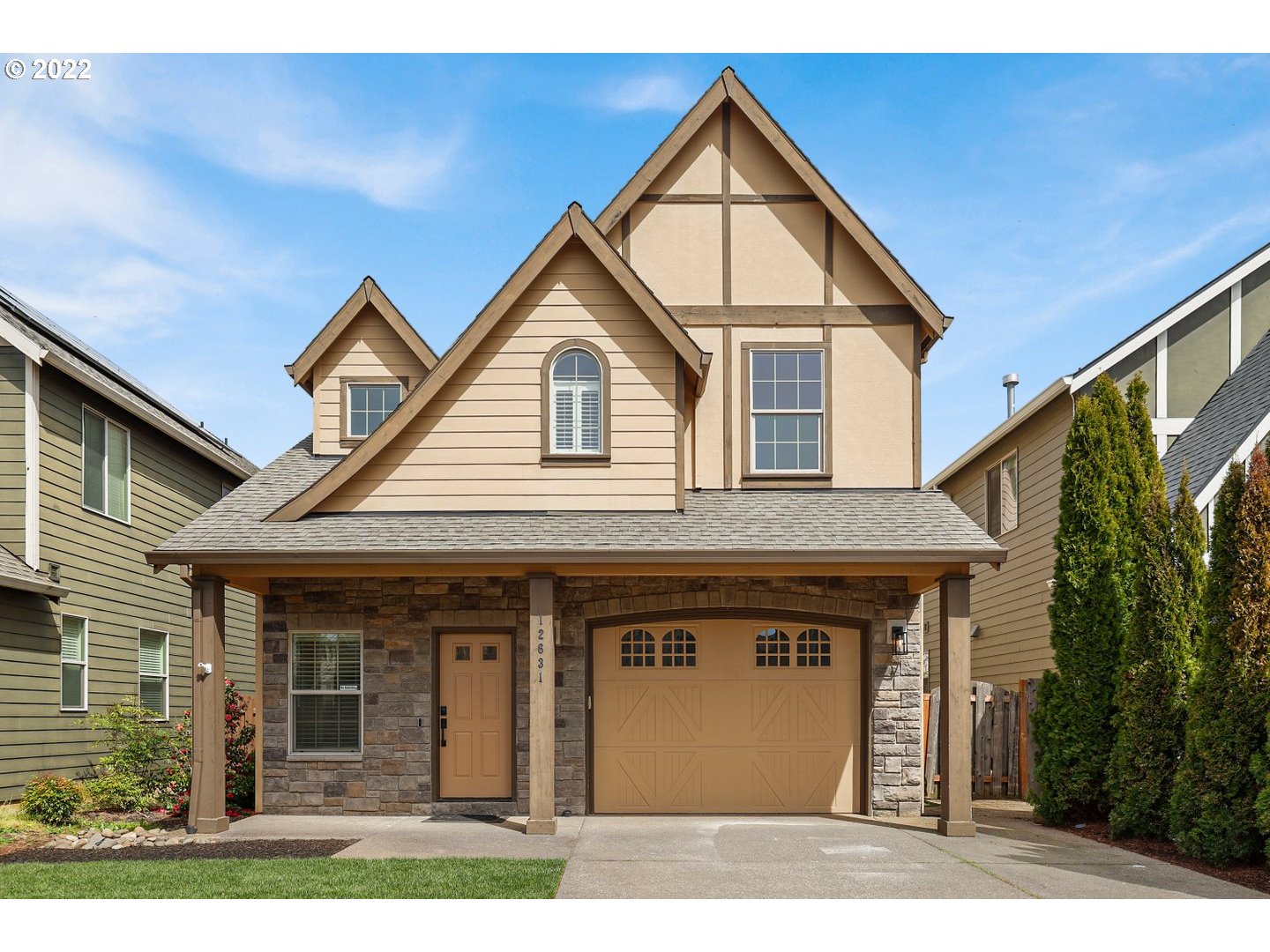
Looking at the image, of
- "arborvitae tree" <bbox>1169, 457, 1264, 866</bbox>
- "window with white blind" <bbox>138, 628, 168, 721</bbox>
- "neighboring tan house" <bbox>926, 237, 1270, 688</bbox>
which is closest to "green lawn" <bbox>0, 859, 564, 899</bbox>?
"arborvitae tree" <bbox>1169, 457, 1264, 866</bbox>

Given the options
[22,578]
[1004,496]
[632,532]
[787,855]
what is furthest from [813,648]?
[22,578]

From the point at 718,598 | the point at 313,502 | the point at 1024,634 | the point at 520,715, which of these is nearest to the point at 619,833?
Result: the point at 520,715

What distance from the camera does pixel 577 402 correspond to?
12.8m

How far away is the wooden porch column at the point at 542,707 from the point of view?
1134 centimetres

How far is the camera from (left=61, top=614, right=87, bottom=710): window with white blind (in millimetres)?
14951

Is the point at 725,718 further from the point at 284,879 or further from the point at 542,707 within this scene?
the point at 284,879

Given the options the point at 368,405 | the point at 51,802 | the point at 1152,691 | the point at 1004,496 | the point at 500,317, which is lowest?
the point at 51,802

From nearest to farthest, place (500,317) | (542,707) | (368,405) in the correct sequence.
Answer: (542,707), (500,317), (368,405)

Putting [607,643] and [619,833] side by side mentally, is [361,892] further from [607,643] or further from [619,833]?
[607,643]

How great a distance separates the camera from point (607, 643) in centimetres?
1340

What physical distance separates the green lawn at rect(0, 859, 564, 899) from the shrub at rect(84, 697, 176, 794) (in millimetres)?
4773

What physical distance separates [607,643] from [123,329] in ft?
35.0

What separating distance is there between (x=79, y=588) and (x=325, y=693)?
443cm

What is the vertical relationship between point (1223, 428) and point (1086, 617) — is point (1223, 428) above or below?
above
